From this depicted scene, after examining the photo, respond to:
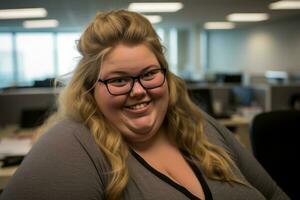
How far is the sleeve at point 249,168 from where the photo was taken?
3.54ft

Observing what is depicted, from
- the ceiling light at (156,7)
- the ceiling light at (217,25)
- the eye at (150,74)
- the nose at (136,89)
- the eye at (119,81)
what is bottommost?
the nose at (136,89)

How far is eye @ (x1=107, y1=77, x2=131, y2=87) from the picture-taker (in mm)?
858

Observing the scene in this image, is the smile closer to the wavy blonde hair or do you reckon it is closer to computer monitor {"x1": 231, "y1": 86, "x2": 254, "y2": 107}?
the wavy blonde hair

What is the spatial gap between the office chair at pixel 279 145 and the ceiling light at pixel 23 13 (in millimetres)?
5244

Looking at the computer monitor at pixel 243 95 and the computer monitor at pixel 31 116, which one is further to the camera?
the computer monitor at pixel 243 95

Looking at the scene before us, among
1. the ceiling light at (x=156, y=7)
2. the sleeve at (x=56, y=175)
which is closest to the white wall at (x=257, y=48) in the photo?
the ceiling light at (x=156, y=7)

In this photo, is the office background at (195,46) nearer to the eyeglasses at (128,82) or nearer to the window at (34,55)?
the window at (34,55)

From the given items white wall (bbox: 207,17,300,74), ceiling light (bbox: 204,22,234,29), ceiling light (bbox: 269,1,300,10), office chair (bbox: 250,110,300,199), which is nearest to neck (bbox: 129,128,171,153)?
office chair (bbox: 250,110,300,199)

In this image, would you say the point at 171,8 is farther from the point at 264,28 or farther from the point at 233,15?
the point at 264,28

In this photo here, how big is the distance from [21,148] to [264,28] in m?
7.72

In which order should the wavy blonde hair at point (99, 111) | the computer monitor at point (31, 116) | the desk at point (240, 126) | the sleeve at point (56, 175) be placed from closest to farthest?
the sleeve at point (56, 175) → the wavy blonde hair at point (99, 111) → the computer monitor at point (31, 116) → the desk at point (240, 126)

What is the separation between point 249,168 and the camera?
1.08 m

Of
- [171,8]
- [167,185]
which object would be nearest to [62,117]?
[167,185]

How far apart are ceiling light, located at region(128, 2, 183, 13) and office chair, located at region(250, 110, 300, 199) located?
4.03 m
